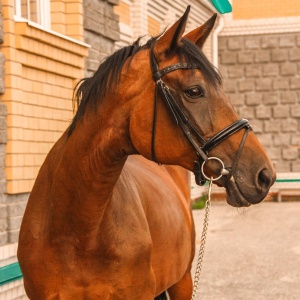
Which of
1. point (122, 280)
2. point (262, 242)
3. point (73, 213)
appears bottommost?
point (262, 242)

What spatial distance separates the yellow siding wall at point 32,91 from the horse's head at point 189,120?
326 centimetres

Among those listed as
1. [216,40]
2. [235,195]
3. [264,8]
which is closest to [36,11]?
[235,195]

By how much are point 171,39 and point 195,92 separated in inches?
10.8

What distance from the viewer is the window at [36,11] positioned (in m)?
8.16

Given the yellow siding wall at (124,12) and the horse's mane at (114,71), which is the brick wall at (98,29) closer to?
the yellow siding wall at (124,12)

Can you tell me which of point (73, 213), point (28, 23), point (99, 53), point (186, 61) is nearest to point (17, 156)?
point (28, 23)

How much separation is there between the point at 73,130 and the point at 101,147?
24cm

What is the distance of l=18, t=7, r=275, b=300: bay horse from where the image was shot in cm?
400

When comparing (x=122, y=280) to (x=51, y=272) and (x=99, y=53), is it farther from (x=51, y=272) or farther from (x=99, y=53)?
(x=99, y=53)

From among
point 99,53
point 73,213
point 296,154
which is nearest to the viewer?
point 73,213

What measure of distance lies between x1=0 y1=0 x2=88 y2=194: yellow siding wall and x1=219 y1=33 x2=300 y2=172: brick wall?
42.9 feet

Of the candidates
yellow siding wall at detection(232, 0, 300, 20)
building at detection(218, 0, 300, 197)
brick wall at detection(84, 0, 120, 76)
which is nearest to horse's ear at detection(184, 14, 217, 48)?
brick wall at detection(84, 0, 120, 76)

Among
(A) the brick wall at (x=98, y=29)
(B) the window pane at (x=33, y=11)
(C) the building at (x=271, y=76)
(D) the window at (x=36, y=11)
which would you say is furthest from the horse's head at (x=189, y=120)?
(C) the building at (x=271, y=76)

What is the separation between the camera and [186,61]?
406 centimetres
